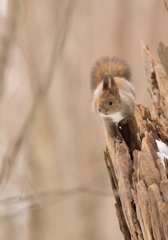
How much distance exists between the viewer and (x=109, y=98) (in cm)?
88

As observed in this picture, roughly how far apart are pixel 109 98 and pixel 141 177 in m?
0.29

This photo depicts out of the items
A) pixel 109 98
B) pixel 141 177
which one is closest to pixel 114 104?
pixel 109 98

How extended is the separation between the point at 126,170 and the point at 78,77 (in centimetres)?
148

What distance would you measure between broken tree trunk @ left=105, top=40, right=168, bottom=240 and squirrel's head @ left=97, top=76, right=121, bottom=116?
4.1 inches

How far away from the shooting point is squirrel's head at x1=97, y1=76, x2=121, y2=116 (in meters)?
0.87

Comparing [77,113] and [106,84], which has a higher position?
[77,113]

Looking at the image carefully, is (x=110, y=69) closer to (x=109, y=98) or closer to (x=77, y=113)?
(x=109, y=98)

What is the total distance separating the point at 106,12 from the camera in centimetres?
216

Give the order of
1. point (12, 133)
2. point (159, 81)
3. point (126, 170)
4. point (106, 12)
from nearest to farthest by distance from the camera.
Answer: point (126, 170) → point (159, 81) → point (12, 133) → point (106, 12)

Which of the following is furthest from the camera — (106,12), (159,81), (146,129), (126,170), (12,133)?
(106,12)

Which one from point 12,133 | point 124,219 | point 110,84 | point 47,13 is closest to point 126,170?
point 124,219

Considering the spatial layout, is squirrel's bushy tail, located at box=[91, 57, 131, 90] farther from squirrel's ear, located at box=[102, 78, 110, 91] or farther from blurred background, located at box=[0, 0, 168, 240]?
blurred background, located at box=[0, 0, 168, 240]

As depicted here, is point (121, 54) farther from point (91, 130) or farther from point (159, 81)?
point (159, 81)

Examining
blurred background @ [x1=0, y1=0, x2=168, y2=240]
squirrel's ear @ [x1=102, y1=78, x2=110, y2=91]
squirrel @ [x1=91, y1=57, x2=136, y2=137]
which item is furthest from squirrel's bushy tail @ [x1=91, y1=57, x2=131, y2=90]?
blurred background @ [x1=0, y1=0, x2=168, y2=240]
